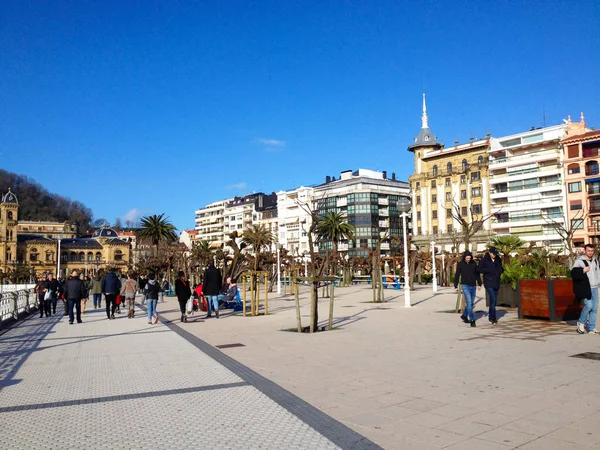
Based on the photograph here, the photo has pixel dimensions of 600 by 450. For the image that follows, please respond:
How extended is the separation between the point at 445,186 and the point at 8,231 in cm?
9892

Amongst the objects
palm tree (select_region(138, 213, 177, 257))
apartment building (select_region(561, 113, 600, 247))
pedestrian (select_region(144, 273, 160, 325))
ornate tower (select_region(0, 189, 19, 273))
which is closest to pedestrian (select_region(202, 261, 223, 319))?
pedestrian (select_region(144, 273, 160, 325))

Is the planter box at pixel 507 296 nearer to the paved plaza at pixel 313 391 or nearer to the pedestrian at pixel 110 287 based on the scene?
the paved plaza at pixel 313 391

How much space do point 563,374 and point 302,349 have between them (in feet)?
14.6

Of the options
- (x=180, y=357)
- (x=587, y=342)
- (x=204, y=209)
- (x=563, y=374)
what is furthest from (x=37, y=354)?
(x=204, y=209)

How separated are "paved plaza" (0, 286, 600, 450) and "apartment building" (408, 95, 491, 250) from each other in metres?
65.0

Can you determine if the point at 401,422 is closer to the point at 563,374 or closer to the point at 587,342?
the point at 563,374

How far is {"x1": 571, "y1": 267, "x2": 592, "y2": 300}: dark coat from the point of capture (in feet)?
32.6

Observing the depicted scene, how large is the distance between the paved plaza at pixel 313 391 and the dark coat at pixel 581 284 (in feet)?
2.73

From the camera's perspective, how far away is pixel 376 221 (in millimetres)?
95000

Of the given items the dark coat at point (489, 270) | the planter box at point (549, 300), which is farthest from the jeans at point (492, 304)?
the planter box at point (549, 300)

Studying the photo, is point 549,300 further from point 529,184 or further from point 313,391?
point 529,184

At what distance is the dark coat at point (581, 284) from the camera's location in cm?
993

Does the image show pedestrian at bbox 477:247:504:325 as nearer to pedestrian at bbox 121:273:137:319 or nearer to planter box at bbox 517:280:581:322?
planter box at bbox 517:280:581:322

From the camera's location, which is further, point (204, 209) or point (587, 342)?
point (204, 209)
